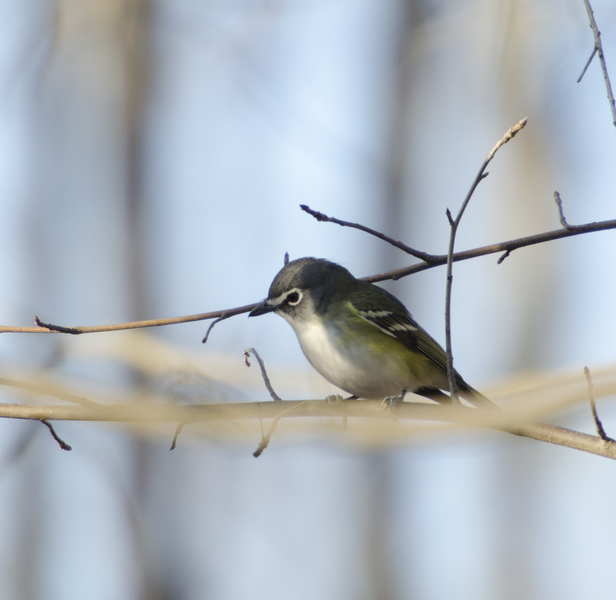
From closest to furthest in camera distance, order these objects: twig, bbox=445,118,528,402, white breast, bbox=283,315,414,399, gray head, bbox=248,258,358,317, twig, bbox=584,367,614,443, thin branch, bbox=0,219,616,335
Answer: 1. twig, bbox=584,367,614,443
2. twig, bbox=445,118,528,402
3. thin branch, bbox=0,219,616,335
4. white breast, bbox=283,315,414,399
5. gray head, bbox=248,258,358,317

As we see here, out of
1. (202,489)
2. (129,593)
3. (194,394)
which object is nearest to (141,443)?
(202,489)

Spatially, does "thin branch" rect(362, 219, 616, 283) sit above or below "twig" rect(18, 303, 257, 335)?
above

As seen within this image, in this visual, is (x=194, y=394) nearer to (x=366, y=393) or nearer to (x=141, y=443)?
(x=366, y=393)

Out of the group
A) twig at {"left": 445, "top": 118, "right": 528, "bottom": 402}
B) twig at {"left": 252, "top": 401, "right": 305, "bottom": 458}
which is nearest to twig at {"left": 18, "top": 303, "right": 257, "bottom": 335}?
twig at {"left": 252, "top": 401, "right": 305, "bottom": 458}

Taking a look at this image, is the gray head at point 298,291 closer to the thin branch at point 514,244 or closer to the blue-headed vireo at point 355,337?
the blue-headed vireo at point 355,337

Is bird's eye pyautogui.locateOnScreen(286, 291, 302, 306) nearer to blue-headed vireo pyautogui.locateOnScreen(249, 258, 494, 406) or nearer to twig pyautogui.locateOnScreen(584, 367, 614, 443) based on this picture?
blue-headed vireo pyautogui.locateOnScreen(249, 258, 494, 406)

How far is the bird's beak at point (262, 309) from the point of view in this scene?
4.86m

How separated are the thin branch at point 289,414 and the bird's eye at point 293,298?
148 centimetres

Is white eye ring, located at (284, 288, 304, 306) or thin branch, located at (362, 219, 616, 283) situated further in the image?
white eye ring, located at (284, 288, 304, 306)

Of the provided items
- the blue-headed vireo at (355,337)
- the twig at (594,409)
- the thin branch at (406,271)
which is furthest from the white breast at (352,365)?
the twig at (594,409)

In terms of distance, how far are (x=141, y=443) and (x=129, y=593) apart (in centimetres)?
228

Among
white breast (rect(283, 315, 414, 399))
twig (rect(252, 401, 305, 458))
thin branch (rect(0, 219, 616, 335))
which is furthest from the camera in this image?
white breast (rect(283, 315, 414, 399))

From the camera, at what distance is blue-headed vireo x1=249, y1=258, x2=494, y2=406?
4758mm

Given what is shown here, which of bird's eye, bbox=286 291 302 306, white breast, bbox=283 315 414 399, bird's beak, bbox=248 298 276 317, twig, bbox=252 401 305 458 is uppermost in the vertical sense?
bird's eye, bbox=286 291 302 306
